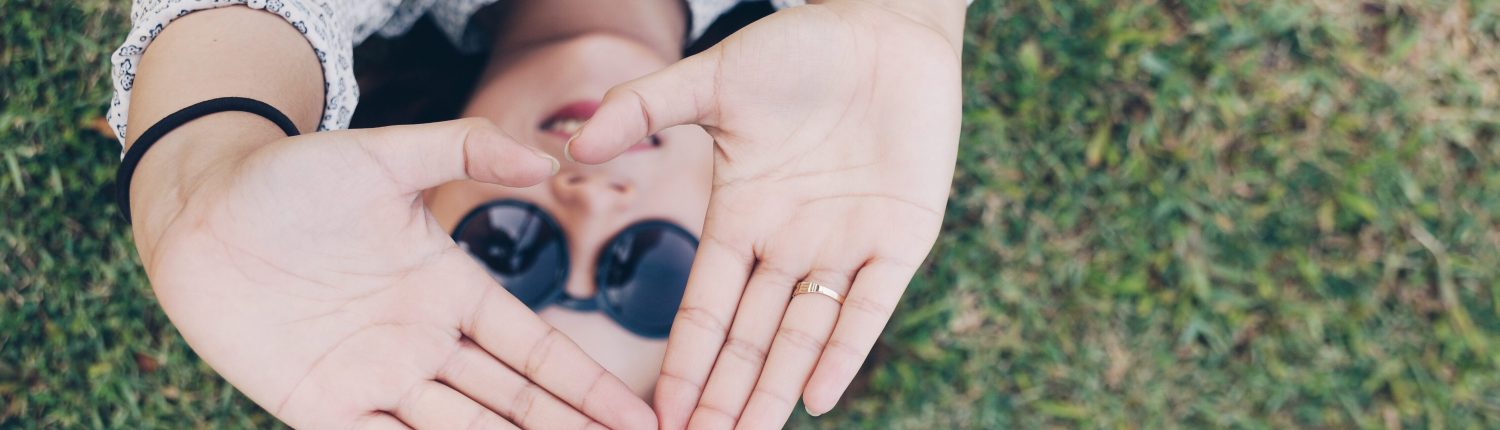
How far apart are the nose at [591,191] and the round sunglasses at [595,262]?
0.07m

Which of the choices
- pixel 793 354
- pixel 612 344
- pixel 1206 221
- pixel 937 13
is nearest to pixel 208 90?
pixel 612 344

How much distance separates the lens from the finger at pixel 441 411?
5.57 ft

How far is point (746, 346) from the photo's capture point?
1826 mm

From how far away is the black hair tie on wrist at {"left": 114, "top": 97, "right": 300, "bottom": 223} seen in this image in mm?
1649

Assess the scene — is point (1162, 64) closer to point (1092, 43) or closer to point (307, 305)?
point (1092, 43)

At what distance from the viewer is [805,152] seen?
191 centimetres

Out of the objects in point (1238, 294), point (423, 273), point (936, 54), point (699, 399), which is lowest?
point (1238, 294)

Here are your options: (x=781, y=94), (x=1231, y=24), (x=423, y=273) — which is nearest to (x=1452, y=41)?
(x=1231, y=24)

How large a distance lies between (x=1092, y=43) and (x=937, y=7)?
114cm

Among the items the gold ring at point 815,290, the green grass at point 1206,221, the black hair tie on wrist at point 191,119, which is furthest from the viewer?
the green grass at point 1206,221

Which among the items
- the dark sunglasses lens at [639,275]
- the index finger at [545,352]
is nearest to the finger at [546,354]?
the index finger at [545,352]

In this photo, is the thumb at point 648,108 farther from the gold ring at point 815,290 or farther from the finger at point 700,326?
the gold ring at point 815,290

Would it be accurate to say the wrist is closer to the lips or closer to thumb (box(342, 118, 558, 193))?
thumb (box(342, 118, 558, 193))

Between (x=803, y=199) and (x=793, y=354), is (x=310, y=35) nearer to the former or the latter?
(x=803, y=199)
